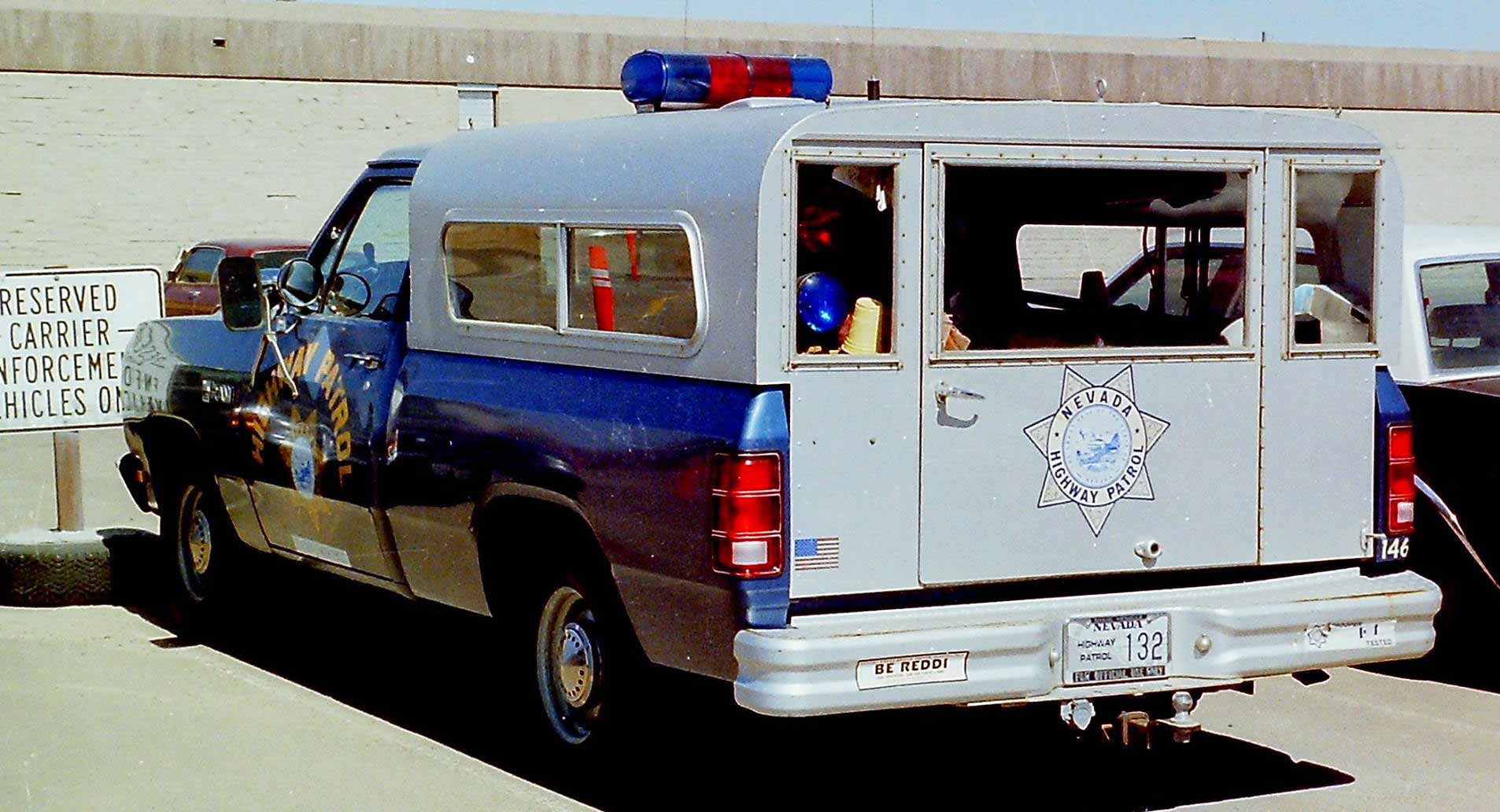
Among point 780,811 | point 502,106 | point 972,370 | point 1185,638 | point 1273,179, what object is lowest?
point 780,811

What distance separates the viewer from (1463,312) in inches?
319

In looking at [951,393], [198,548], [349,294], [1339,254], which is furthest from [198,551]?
[1339,254]

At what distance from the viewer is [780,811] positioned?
6.18 metres

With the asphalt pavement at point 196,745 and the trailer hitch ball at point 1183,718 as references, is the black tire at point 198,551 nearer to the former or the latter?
the asphalt pavement at point 196,745

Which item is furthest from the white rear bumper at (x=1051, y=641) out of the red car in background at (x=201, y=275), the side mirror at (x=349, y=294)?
the red car in background at (x=201, y=275)

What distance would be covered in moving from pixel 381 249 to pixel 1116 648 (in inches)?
135

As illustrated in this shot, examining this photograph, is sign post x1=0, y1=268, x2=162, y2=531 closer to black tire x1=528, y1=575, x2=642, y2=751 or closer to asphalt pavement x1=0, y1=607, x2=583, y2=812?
asphalt pavement x1=0, y1=607, x2=583, y2=812

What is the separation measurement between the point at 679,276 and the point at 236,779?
2176 millimetres

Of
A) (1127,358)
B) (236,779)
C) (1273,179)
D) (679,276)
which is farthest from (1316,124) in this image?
(236,779)

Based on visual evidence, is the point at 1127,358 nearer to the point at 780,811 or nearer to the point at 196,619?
the point at 780,811

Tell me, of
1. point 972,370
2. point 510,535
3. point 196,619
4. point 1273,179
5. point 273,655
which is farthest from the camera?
point 196,619

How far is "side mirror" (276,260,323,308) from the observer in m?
7.83

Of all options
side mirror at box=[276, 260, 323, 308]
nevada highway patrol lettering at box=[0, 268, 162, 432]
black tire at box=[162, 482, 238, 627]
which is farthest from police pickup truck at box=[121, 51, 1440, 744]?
nevada highway patrol lettering at box=[0, 268, 162, 432]

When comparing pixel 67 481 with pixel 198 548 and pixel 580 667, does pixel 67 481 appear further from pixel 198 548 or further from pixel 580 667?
pixel 580 667
